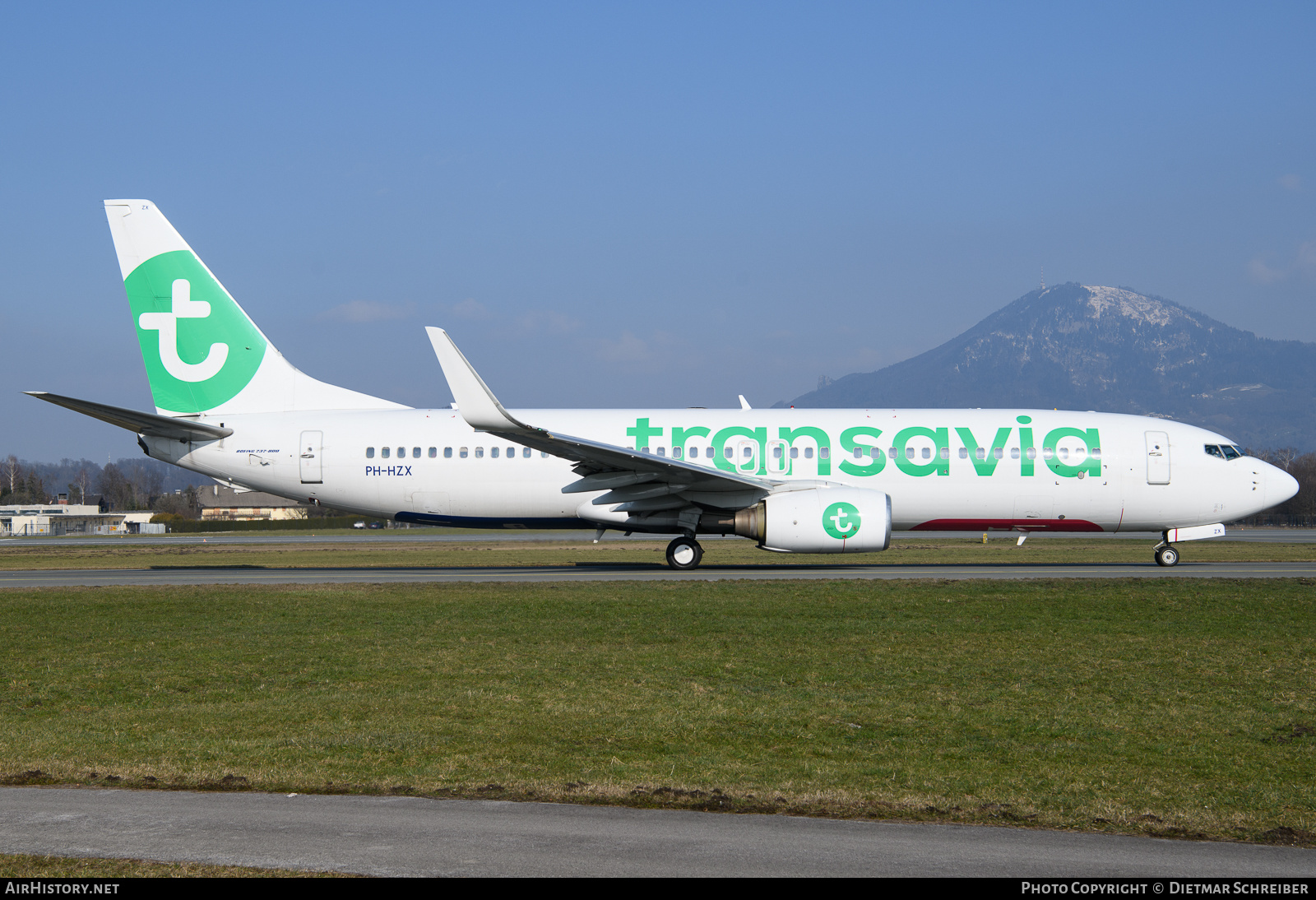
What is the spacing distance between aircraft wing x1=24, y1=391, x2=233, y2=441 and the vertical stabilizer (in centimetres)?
93

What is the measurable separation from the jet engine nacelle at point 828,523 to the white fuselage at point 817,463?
6.49 ft

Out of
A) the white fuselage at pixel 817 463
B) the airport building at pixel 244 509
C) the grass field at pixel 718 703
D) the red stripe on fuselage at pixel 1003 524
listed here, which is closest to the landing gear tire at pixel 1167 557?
the white fuselage at pixel 817 463

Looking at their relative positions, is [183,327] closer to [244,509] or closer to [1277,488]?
[1277,488]

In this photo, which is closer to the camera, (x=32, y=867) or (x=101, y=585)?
(x=32, y=867)

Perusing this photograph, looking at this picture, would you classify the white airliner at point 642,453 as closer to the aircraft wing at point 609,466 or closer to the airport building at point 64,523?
the aircraft wing at point 609,466

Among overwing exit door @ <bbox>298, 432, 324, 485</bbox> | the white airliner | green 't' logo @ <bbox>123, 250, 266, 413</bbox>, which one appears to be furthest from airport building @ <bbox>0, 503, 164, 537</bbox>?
overwing exit door @ <bbox>298, 432, 324, 485</bbox>

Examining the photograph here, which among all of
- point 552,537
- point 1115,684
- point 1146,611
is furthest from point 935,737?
point 552,537

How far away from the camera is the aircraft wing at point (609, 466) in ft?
65.9

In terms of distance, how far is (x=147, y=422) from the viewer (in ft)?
76.8

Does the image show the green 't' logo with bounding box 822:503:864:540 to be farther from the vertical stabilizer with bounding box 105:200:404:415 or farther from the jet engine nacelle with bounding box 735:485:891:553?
the vertical stabilizer with bounding box 105:200:404:415

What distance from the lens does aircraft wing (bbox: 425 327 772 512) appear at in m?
Result: 20.1
